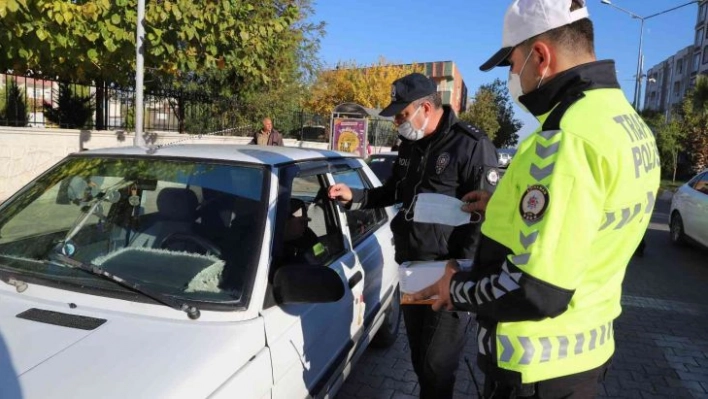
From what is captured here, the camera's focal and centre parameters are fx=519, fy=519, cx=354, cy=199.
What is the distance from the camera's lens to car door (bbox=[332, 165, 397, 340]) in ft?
10.5

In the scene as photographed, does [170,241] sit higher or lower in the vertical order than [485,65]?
lower

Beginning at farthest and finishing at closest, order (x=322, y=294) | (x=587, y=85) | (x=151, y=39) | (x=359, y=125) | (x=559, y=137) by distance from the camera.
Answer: (x=359, y=125) → (x=151, y=39) → (x=322, y=294) → (x=587, y=85) → (x=559, y=137)

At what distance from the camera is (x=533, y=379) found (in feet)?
4.81

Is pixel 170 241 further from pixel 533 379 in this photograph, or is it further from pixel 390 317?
pixel 390 317

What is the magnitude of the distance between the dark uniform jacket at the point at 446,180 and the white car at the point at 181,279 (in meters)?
0.44

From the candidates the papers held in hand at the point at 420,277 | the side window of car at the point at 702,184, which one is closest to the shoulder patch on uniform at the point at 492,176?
the papers held in hand at the point at 420,277

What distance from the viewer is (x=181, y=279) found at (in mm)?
2148

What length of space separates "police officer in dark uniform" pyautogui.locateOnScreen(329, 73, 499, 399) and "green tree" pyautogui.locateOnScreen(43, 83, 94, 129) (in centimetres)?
882

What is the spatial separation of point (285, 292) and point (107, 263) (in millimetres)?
817

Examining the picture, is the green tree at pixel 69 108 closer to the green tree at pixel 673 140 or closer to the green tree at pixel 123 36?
the green tree at pixel 123 36

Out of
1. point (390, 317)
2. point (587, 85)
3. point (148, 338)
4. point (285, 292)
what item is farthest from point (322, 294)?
point (390, 317)

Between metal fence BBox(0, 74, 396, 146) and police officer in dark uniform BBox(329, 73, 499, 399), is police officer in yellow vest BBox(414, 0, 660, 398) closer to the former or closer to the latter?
police officer in dark uniform BBox(329, 73, 499, 399)

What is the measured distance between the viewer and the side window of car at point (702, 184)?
323 inches

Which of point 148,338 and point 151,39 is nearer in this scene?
point 148,338
